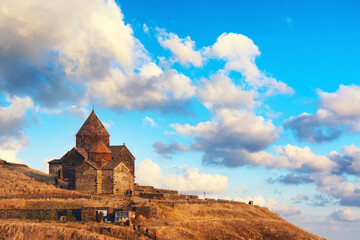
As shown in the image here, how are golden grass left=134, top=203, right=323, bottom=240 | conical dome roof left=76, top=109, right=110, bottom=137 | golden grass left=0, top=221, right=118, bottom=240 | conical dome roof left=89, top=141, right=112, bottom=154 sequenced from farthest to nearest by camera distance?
conical dome roof left=76, top=109, right=110, bottom=137, conical dome roof left=89, top=141, right=112, bottom=154, golden grass left=134, top=203, right=323, bottom=240, golden grass left=0, top=221, right=118, bottom=240

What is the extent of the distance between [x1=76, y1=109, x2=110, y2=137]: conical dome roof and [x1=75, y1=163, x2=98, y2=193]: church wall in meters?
9.22

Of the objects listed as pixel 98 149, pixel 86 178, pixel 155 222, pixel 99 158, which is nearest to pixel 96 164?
pixel 99 158

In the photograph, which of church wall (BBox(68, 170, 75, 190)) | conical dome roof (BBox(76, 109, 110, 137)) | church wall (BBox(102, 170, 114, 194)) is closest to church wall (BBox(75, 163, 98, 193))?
church wall (BBox(68, 170, 75, 190))

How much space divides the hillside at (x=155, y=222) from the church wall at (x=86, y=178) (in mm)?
3012

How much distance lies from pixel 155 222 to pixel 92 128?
30.1 m

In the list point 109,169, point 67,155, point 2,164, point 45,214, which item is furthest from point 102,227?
point 2,164

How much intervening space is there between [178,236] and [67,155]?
32749 mm

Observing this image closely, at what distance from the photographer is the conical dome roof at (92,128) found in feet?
203

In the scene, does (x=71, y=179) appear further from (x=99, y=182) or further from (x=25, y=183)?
(x=25, y=183)

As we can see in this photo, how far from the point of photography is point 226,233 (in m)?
35.8

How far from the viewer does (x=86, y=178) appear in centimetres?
5331

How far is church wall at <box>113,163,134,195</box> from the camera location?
5394cm

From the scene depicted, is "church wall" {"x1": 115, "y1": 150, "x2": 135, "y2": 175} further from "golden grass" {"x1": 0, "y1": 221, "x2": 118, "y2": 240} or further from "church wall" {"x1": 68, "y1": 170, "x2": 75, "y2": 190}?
"golden grass" {"x1": 0, "y1": 221, "x2": 118, "y2": 240}

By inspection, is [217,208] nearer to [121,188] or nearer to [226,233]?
[226,233]
